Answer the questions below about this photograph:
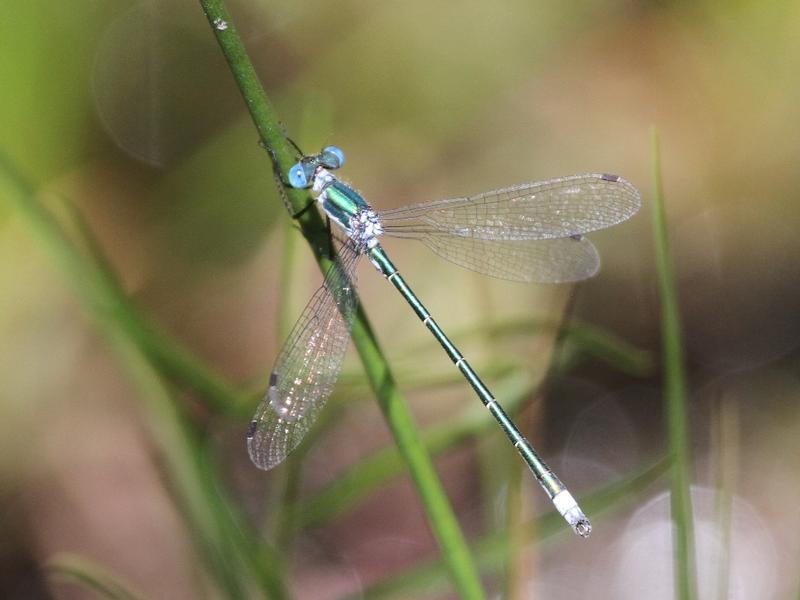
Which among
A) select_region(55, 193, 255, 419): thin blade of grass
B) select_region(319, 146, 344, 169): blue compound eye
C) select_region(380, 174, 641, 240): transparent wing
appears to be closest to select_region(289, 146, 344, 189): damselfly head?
select_region(319, 146, 344, 169): blue compound eye

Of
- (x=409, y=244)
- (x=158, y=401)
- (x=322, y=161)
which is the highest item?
(x=322, y=161)

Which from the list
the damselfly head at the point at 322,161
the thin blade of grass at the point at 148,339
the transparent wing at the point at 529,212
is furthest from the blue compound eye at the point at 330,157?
the thin blade of grass at the point at 148,339

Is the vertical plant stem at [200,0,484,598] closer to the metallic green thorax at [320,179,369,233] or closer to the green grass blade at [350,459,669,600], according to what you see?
the green grass blade at [350,459,669,600]

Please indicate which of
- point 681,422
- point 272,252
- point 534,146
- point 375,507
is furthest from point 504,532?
point 534,146

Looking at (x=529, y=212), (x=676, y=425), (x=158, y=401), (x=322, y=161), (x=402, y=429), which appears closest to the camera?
(x=402, y=429)

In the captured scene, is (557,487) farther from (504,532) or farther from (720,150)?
(720,150)

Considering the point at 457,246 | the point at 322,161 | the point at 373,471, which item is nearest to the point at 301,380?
the point at 373,471

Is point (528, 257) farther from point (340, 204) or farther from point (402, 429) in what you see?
point (402, 429)
